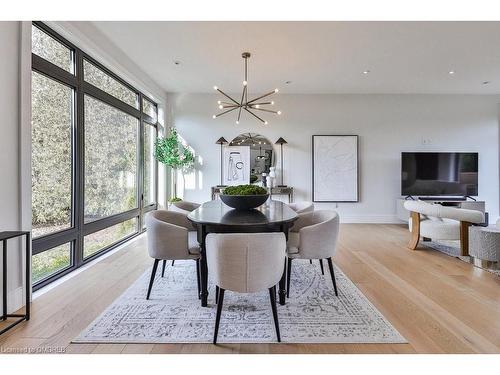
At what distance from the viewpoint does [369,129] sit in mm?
6332

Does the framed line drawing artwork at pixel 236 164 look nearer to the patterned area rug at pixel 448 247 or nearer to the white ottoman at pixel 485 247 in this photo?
the patterned area rug at pixel 448 247

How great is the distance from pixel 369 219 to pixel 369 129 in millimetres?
2037

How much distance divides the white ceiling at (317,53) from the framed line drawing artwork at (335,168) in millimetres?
1174

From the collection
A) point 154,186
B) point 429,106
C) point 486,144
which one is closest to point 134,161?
point 154,186

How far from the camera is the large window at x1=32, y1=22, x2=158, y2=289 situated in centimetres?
281

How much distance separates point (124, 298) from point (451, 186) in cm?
652

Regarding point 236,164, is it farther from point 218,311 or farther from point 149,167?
point 218,311

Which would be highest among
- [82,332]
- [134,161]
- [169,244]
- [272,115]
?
[272,115]

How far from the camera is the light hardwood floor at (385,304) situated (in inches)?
70.6

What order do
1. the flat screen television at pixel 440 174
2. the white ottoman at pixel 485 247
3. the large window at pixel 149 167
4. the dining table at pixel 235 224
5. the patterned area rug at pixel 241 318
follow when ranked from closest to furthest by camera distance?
1. the patterned area rug at pixel 241 318
2. the dining table at pixel 235 224
3. the white ottoman at pixel 485 247
4. the large window at pixel 149 167
5. the flat screen television at pixel 440 174

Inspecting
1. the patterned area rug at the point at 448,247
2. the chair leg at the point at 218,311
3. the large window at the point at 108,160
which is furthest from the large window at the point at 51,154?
the patterned area rug at the point at 448,247

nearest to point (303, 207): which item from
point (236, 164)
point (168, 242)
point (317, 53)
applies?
point (168, 242)
